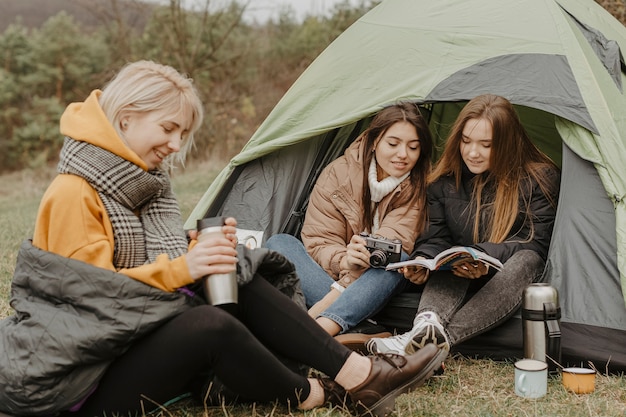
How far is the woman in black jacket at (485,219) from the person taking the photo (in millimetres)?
2824

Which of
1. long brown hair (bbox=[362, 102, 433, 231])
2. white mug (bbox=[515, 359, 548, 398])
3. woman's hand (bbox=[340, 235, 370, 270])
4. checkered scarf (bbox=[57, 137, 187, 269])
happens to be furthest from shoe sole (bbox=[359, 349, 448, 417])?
long brown hair (bbox=[362, 102, 433, 231])

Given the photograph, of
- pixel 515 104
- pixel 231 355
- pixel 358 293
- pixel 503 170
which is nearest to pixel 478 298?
pixel 358 293

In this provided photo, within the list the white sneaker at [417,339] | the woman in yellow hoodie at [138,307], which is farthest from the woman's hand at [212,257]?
the white sneaker at [417,339]

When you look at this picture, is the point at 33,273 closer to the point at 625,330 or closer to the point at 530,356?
the point at 530,356

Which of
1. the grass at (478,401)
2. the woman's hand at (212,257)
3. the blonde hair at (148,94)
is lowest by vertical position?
the grass at (478,401)

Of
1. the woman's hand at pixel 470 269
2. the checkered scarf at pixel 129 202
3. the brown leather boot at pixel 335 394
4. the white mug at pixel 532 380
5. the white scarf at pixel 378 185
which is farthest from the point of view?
the white scarf at pixel 378 185

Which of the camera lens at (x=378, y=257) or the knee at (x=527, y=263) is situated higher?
the camera lens at (x=378, y=257)

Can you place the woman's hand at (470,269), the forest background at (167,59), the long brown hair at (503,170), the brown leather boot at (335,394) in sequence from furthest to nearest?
1. the forest background at (167,59)
2. the long brown hair at (503,170)
3. the woman's hand at (470,269)
4. the brown leather boot at (335,394)

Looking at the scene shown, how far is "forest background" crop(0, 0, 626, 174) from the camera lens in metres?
12.5

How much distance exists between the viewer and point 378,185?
130 inches

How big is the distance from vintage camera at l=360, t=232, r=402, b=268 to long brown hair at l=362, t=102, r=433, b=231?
1.19ft

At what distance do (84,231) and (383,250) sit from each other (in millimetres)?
1344

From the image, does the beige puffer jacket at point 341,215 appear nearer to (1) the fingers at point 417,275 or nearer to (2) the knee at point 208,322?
(1) the fingers at point 417,275

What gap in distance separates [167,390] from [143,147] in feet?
2.28
